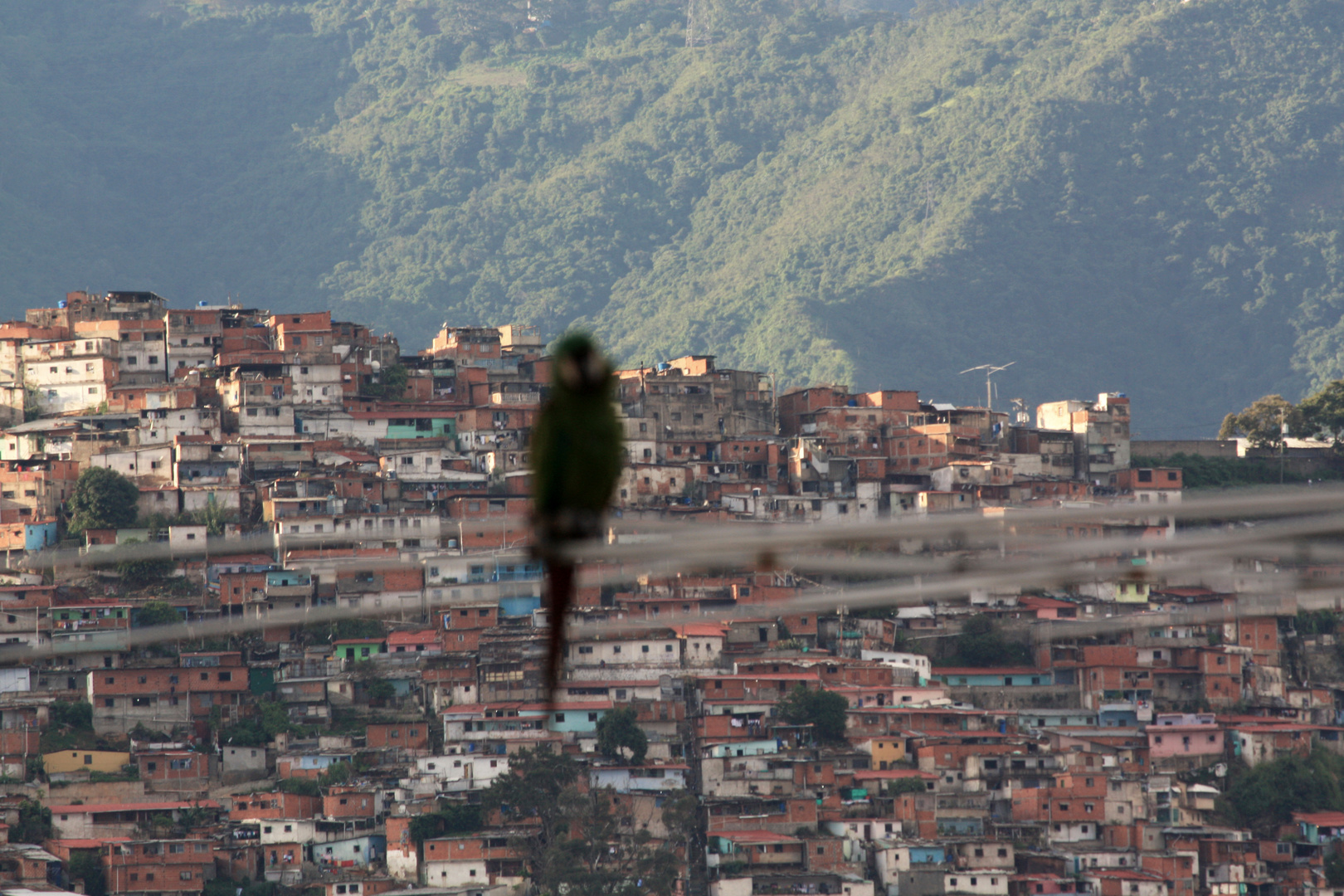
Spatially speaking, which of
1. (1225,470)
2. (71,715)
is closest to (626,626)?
(71,715)

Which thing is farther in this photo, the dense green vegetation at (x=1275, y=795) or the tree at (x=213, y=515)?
the tree at (x=213, y=515)

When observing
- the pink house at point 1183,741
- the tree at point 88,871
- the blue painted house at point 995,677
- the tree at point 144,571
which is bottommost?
the tree at point 88,871

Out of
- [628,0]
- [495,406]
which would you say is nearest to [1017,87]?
[628,0]

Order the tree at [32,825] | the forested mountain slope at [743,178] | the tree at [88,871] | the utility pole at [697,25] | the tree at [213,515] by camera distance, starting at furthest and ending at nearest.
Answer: the utility pole at [697,25] < the forested mountain slope at [743,178] < the tree at [213,515] < the tree at [32,825] < the tree at [88,871]

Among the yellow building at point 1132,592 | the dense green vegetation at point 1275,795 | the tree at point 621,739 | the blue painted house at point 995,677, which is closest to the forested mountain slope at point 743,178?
the yellow building at point 1132,592

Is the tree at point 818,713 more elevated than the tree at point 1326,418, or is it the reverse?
the tree at point 1326,418

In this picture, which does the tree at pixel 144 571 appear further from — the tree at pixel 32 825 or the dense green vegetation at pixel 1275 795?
the dense green vegetation at pixel 1275 795

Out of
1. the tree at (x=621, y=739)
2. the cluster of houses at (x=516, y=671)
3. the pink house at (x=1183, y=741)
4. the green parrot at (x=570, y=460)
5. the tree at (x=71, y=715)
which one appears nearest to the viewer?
the green parrot at (x=570, y=460)
